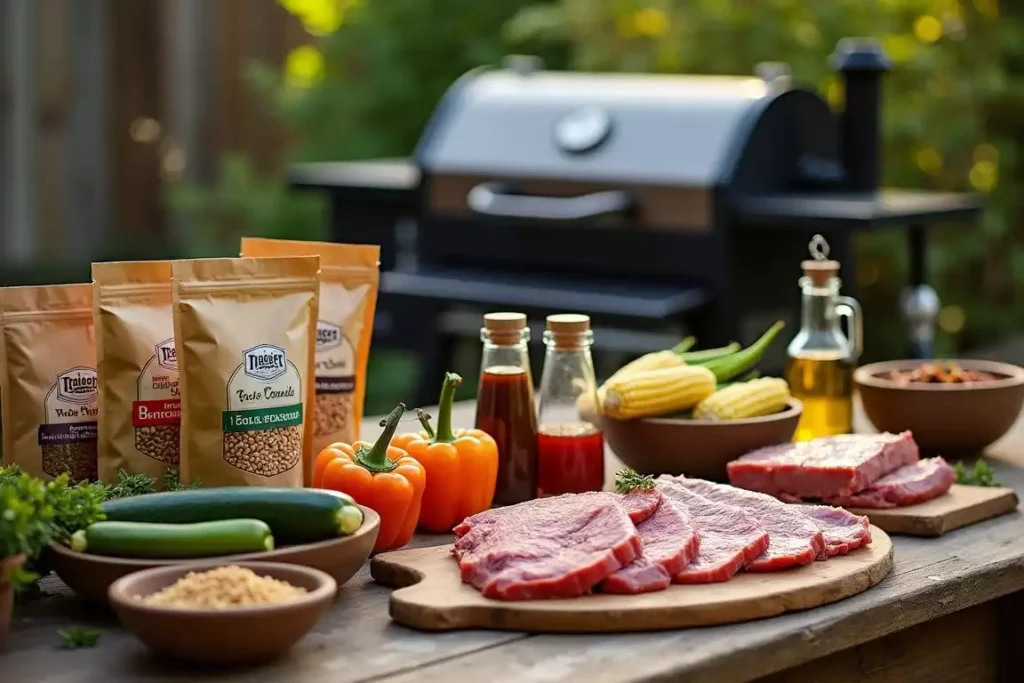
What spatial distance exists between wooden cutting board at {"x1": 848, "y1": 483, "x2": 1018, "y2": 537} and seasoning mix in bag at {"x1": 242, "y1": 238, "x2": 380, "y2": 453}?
664 millimetres

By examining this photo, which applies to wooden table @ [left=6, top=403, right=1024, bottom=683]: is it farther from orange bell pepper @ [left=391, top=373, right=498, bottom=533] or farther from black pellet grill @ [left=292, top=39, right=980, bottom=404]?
black pellet grill @ [left=292, top=39, right=980, bottom=404]

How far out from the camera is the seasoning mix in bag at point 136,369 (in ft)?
5.81

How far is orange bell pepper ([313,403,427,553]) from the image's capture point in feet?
5.65

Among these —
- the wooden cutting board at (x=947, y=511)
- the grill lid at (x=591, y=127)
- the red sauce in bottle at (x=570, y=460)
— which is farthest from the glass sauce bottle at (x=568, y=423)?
the grill lid at (x=591, y=127)

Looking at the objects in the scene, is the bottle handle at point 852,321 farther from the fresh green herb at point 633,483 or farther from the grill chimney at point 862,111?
the grill chimney at point 862,111

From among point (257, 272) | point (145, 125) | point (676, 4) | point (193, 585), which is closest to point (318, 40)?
point (145, 125)

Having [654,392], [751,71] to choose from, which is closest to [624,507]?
[654,392]

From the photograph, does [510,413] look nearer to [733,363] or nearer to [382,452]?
[382,452]

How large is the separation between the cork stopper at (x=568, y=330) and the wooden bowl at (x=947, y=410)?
0.55 meters

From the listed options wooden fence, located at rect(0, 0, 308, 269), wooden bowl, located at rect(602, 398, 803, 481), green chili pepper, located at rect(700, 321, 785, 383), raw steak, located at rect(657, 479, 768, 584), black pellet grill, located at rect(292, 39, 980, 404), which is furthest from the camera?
wooden fence, located at rect(0, 0, 308, 269)

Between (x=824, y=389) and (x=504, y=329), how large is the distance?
0.61 metres

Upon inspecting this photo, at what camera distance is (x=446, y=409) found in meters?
1.85

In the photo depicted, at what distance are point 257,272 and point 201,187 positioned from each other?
467 centimetres

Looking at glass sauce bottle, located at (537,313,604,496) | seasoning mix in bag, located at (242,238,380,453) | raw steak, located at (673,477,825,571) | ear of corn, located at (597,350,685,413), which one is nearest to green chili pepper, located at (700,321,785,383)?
ear of corn, located at (597,350,685,413)
